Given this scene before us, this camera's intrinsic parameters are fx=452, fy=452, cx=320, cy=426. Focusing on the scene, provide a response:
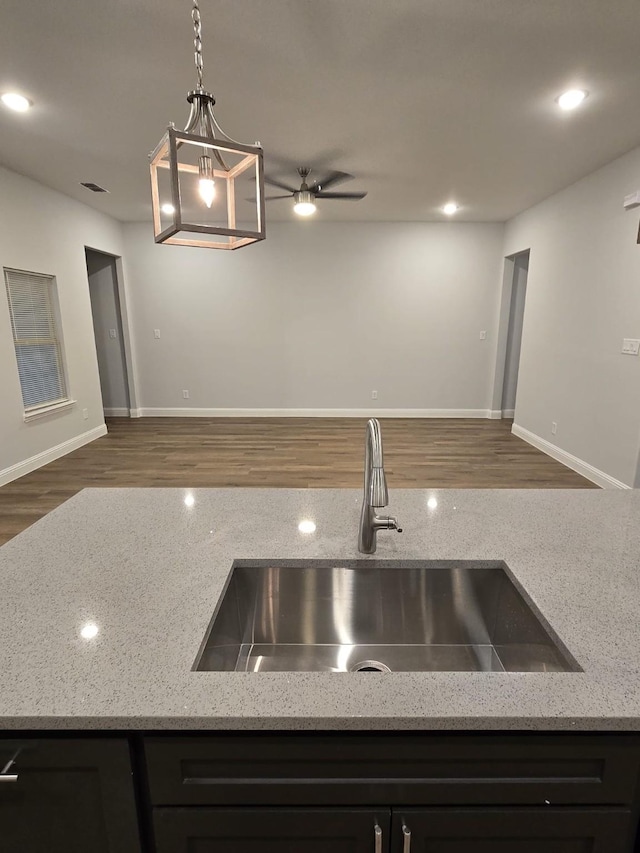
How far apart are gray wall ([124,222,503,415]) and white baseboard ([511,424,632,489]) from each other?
1.25 m

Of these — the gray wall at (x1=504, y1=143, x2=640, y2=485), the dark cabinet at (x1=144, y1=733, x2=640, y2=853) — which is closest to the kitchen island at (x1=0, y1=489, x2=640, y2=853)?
the dark cabinet at (x1=144, y1=733, x2=640, y2=853)

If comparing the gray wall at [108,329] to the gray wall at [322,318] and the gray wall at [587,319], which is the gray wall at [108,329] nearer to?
the gray wall at [322,318]

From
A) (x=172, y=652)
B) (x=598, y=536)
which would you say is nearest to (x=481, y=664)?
(x=598, y=536)

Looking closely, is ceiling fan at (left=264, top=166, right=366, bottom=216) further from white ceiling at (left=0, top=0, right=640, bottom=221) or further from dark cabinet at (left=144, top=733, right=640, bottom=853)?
dark cabinet at (left=144, top=733, right=640, bottom=853)

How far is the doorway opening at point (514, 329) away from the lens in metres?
6.07

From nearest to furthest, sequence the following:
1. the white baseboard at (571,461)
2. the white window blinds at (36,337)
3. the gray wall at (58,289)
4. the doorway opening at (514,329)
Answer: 1. the white baseboard at (571,461)
2. the gray wall at (58,289)
3. the white window blinds at (36,337)
4. the doorway opening at (514,329)

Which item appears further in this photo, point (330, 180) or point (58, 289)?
point (58, 289)

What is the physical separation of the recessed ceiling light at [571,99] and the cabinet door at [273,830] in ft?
11.3

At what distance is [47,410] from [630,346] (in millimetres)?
5248

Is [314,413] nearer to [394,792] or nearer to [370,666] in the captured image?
[370,666]

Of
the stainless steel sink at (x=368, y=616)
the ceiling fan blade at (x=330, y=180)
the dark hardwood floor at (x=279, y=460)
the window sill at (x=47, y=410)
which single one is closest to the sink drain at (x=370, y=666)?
the stainless steel sink at (x=368, y=616)

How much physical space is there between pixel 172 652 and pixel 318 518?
1.96ft

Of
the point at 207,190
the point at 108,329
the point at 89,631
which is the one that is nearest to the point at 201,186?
the point at 207,190

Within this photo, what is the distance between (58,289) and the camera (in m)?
4.66
